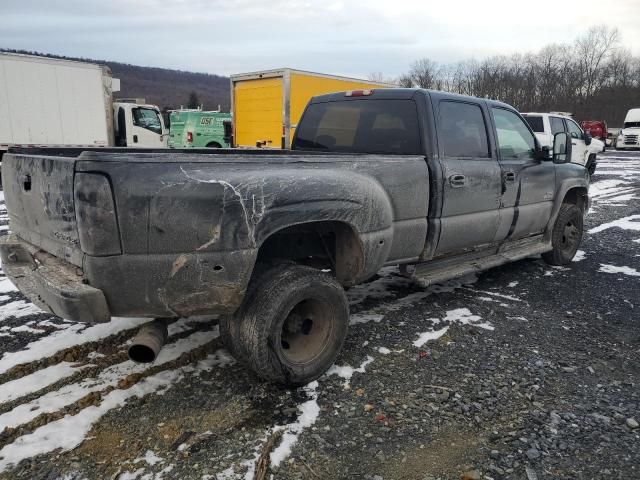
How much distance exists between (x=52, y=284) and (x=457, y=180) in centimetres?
305

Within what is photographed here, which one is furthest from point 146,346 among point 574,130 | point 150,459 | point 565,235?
point 574,130

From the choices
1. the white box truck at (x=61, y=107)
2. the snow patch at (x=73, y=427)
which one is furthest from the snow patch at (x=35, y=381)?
the white box truck at (x=61, y=107)

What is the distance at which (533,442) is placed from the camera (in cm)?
264

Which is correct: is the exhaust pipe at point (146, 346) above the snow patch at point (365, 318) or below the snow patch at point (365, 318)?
above

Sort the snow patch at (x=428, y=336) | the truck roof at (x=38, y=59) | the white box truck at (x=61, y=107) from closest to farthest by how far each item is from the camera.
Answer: the snow patch at (x=428, y=336)
the truck roof at (x=38, y=59)
the white box truck at (x=61, y=107)

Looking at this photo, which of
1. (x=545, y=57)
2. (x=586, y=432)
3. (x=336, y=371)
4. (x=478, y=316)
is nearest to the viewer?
(x=586, y=432)

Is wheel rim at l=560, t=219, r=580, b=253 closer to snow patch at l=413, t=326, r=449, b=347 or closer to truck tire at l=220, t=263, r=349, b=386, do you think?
snow patch at l=413, t=326, r=449, b=347

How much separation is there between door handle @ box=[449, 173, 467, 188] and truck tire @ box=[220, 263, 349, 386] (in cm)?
146

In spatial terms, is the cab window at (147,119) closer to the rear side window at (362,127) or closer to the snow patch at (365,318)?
the rear side window at (362,127)

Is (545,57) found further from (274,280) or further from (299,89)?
(274,280)

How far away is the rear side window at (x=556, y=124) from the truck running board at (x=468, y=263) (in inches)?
343

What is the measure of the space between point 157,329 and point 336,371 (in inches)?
48.5

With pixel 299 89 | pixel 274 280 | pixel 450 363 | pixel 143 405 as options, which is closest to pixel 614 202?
pixel 299 89

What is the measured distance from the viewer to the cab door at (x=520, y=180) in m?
4.75
